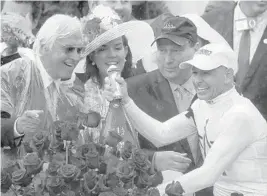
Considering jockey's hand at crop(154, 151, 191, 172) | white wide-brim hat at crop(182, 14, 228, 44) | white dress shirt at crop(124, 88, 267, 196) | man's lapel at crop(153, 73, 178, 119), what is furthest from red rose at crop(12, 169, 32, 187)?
white wide-brim hat at crop(182, 14, 228, 44)

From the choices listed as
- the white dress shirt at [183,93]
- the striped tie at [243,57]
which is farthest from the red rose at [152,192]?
the striped tie at [243,57]

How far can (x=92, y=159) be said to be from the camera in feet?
5.96

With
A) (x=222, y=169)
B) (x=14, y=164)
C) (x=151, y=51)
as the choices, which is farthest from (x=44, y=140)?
(x=151, y=51)

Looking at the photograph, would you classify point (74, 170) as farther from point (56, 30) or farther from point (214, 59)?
point (56, 30)

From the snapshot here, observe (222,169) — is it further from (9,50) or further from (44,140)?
(9,50)

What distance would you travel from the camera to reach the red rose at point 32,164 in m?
1.80

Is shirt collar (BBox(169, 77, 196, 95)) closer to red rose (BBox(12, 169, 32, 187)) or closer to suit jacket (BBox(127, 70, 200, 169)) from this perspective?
suit jacket (BBox(127, 70, 200, 169))

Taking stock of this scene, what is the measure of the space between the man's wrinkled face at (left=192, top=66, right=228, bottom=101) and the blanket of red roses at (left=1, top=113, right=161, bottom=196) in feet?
1.74

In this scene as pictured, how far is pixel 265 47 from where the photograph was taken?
118 inches

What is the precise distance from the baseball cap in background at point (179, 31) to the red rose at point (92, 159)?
3.21ft

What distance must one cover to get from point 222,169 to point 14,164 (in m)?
0.76

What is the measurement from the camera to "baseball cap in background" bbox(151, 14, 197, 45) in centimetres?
267

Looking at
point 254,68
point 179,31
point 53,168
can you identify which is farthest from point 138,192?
point 254,68

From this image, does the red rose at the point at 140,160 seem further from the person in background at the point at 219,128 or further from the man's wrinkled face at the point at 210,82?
the man's wrinkled face at the point at 210,82
